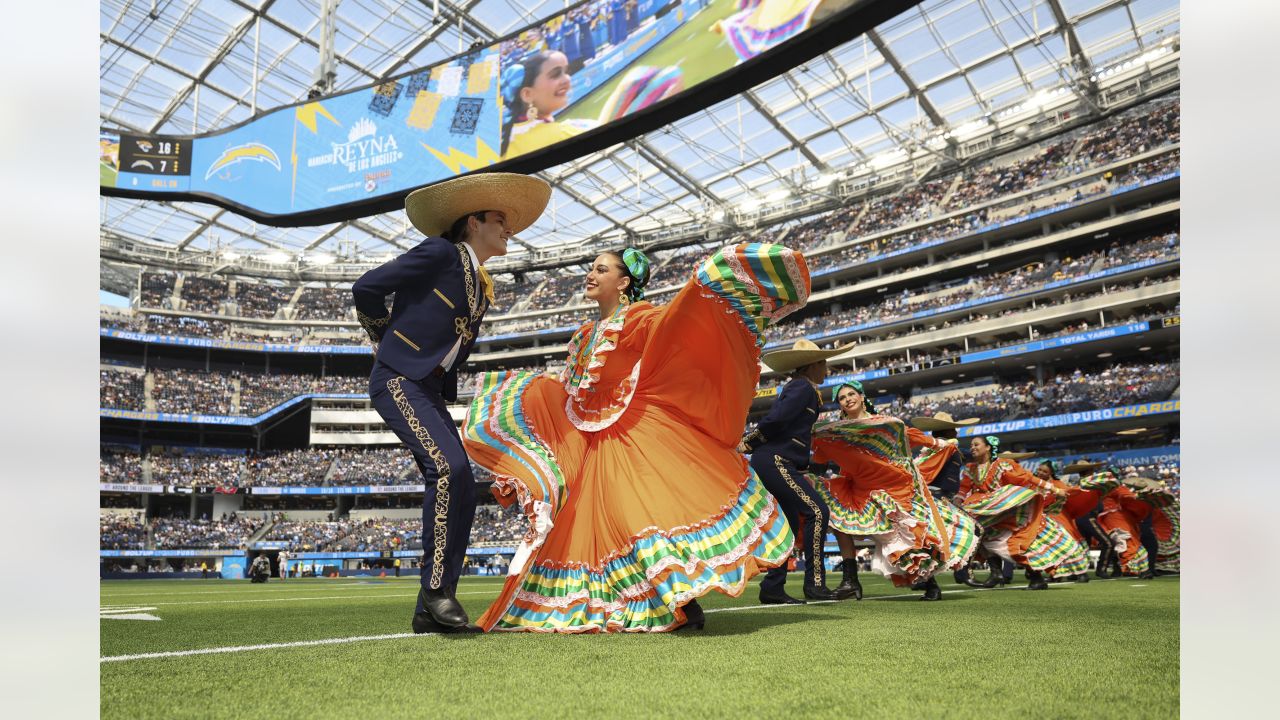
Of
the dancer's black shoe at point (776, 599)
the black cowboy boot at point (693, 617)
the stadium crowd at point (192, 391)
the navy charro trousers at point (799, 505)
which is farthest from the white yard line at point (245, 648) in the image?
the stadium crowd at point (192, 391)

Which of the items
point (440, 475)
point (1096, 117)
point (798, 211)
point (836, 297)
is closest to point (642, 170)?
point (798, 211)

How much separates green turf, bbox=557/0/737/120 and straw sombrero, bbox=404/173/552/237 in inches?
240

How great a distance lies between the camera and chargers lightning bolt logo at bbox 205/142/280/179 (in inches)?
534

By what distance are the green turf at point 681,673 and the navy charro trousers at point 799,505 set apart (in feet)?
5.82

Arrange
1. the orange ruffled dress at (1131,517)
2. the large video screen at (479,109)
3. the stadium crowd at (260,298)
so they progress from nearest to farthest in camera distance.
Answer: the large video screen at (479,109) → the orange ruffled dress at (1131,517) → the stadium crowd at (260,298)

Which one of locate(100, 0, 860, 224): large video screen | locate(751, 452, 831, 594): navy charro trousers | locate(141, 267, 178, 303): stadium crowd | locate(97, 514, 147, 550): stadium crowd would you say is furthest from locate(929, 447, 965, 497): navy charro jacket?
locate(141, 267, 178, 303): stadium crowd

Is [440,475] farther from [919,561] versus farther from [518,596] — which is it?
[919,561]

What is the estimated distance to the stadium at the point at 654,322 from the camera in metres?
2.48

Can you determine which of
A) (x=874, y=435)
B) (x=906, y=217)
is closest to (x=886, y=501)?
(x=874, y=435)

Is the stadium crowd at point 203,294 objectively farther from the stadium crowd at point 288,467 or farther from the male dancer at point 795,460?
the male dancer at point 795,460

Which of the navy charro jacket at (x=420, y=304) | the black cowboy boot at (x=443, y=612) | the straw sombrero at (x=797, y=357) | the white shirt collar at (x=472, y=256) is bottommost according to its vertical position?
the black cowboy boot at (x=443, y=612)

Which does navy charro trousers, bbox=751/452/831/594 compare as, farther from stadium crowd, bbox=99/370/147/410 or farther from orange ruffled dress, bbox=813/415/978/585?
stadium crowd, bbox=99/370/147/410

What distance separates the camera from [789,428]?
5379 mm

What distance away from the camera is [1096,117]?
106 feet
